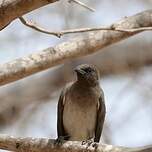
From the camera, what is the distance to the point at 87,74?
15.8ft

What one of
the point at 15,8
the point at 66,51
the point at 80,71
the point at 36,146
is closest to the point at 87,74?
the point at 80,71

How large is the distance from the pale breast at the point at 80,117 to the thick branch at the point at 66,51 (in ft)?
3.86

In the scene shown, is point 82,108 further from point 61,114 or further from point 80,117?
point 61,114

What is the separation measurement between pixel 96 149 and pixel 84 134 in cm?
153

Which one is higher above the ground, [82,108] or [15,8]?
[15,8]

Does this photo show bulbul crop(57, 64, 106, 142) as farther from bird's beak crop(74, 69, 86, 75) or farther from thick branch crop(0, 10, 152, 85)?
Result: thick branch crop(0, 10, 152, 85)

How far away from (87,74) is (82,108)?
1.14ft

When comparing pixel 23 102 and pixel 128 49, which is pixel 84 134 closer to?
pixel 23 102

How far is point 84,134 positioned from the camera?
486cm

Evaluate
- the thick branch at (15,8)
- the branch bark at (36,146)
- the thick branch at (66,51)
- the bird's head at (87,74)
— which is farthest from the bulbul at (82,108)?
the thick branch at (15,8)

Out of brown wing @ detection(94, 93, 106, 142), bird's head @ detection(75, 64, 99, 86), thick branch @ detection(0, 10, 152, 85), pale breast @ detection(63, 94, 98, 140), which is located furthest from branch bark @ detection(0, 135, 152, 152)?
bird's head @ detection(75, 64, 99, 86)

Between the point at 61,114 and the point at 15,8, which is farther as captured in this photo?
the point at 61,114

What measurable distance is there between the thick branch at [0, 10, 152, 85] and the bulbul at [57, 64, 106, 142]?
1170mm

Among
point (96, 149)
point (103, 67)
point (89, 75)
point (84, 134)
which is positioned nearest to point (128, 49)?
point (103, 67)
